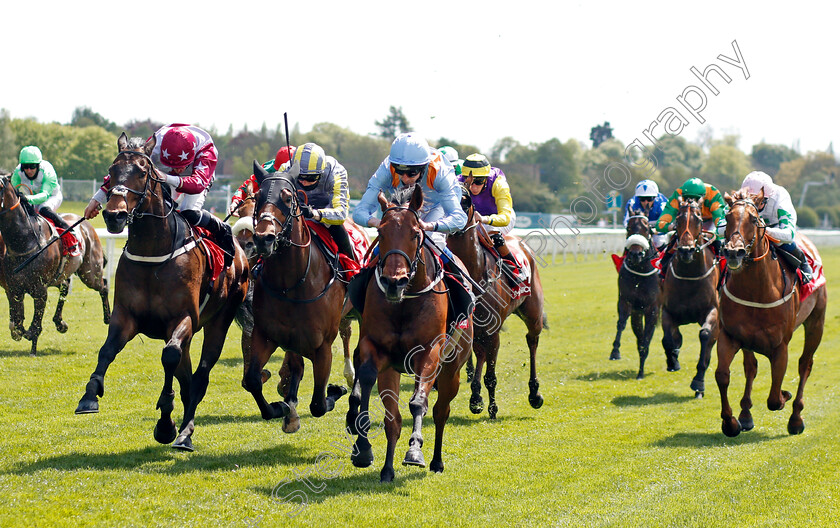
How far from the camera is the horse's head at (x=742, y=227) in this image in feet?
23.2

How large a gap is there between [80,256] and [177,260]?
6.12 metres

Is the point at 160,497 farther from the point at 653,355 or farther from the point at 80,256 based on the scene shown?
the point at 653,355

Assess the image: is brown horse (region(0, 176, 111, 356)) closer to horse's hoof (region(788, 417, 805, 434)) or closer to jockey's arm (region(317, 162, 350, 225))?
jockey's arm (region(317, 162, 350, 225))

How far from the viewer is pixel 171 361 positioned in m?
6.03

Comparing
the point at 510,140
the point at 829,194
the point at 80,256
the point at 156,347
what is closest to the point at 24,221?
the point at 80,256

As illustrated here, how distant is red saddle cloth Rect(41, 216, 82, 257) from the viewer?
11.1 metres

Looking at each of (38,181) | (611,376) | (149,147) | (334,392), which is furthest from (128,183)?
(611,376)

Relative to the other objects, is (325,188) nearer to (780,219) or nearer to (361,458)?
(361,458)

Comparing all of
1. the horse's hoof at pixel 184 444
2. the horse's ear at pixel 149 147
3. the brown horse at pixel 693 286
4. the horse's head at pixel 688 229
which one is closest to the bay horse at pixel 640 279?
the brown horse at pixel 693 286

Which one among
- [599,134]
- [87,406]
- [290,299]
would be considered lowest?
[87,406]

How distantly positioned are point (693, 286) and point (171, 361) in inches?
254

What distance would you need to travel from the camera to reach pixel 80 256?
460 inches

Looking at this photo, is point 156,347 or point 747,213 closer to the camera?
point 747,213

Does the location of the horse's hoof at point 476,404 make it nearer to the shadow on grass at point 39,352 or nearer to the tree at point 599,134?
the shadow on grass at point 39,352
